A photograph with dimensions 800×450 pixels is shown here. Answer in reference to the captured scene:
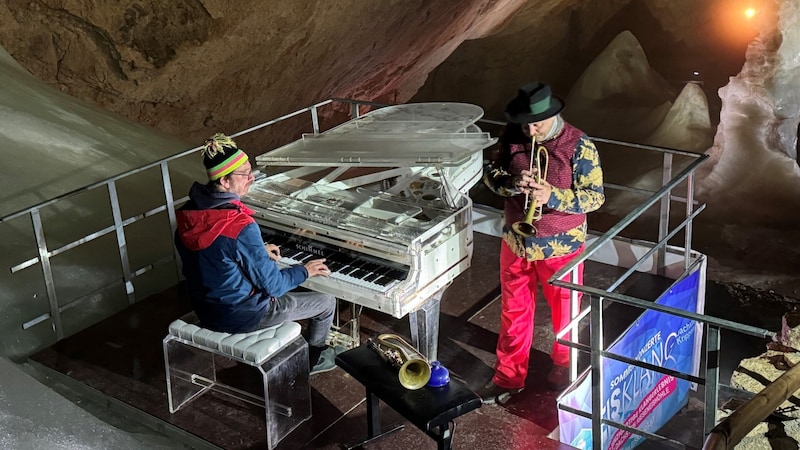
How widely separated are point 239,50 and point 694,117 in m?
9.77

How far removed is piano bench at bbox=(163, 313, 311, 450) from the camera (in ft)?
17.0

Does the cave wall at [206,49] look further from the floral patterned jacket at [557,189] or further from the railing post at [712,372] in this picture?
the railing post at [712,372]

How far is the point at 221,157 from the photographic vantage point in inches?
200

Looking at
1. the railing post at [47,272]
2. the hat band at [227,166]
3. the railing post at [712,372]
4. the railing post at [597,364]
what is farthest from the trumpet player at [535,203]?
the railing post at [47,272]

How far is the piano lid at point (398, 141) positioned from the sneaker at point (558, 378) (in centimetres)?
154

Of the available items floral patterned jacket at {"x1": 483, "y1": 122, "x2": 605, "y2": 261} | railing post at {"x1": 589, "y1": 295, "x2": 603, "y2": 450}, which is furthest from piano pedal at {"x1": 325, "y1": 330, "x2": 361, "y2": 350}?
railing post at {"x1": 589, "y1": 295, "x2": 603, "y2": 450}

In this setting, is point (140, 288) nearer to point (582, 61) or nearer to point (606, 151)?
point (606, 151)

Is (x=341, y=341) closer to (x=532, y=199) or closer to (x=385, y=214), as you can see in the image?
(x=385, y=214)

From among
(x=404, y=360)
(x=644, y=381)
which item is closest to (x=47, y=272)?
(x=404, y=360)

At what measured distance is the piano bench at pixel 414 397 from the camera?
4477 mm

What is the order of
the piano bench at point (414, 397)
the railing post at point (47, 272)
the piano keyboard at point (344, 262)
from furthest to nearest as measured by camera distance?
the railing post at point (47, 272) < the piano keyboard at point (344, 262) < the piano bench at point (414, 397)

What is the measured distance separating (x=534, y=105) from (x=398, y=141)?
4.88ft

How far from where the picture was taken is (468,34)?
15.6 m

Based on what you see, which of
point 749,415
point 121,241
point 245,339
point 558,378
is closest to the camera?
point 749,415
